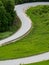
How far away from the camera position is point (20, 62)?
130ft

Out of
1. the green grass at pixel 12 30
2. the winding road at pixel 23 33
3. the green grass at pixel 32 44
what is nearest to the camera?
the winding road at pixel 23 33

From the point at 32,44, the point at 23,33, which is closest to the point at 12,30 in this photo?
the point at 23,33

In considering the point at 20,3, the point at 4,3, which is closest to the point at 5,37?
the point at 4,3

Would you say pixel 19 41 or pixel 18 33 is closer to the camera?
pixel 19 41

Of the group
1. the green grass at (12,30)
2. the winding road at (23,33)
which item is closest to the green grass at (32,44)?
the winding road at (23,33)

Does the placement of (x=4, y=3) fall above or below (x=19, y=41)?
above

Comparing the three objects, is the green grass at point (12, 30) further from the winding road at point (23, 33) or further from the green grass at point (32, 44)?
the green grass at point (32, 44)

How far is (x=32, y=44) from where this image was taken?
4797cm

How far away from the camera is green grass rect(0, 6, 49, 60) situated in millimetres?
43062

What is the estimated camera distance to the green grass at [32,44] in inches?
1695

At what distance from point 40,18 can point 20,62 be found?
2776 cm

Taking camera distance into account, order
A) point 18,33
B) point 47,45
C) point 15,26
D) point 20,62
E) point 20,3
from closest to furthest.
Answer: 1. point 20,62
2. point 47,45
3. point 18,33
4. point 15,26
5. point 20,3

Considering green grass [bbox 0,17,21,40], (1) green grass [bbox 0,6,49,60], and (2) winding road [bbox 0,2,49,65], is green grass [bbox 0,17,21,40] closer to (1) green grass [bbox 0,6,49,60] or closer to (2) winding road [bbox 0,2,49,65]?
(2) winding road [bbox 0,2,49,65]

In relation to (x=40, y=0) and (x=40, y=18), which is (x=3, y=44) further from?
(x=40, y=0)
